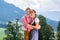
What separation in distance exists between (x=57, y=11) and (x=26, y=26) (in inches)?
16.0

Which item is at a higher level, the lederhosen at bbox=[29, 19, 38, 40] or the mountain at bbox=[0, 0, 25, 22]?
the mountain at bbox=[0, 0, 25, 22]

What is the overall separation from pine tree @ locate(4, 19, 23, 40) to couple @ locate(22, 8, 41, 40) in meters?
0.07

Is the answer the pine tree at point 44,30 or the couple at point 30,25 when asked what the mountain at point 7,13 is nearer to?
the couple at point 30,25

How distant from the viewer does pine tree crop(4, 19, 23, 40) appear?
7.14 feet

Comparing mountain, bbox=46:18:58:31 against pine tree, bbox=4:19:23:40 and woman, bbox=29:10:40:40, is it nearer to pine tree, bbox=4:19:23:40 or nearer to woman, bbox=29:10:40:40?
woman, bbox=29:10:40:40

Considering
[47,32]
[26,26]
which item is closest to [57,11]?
[47,32]

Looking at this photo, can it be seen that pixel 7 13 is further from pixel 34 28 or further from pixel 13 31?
pixel 34 28

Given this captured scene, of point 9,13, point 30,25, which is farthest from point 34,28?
point 9,13

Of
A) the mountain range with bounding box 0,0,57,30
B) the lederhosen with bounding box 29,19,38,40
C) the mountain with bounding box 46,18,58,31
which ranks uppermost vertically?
the mountain range with bounding box 0,0,57,30

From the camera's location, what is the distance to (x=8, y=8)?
2213mm

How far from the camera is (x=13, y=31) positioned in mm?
2184

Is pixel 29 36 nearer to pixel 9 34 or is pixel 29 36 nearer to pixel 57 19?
pixel 9 34

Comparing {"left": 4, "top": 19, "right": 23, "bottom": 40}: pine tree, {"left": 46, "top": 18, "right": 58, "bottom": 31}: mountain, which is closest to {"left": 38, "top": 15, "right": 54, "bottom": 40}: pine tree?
{"left": 46, "top": 18, "right": 58, "bottom": 31}: mountain

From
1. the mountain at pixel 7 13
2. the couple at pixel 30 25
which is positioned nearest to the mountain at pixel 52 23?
the couple at pixel 30 25
